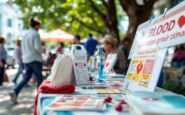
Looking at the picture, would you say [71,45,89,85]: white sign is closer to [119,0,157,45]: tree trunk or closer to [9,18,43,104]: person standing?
[9,18,43,104]: person standing

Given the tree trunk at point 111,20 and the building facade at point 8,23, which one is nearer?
the tree trunk at point 111,20

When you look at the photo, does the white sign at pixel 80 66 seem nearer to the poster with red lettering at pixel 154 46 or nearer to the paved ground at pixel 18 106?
the poster with red lettering at pixel 154 46

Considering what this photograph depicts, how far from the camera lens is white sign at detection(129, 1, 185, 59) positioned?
252cm

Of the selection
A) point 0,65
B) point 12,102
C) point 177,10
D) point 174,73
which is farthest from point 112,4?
point 177,10


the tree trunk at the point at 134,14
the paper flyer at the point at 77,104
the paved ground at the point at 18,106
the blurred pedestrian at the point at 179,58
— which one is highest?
the tree trunk at the point at 134,14

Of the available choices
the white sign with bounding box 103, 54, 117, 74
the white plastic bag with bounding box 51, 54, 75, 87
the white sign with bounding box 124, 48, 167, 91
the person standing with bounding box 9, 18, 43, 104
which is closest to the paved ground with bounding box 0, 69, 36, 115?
the person standing with bounding box 9, 18, 43, 104

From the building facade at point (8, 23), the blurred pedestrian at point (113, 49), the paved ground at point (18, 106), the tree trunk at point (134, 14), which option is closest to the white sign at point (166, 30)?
the blurred pedestrian at point (113, 49)

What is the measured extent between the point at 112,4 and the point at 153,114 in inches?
495

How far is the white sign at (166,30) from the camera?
252 cm

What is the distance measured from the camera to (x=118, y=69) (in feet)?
22.8

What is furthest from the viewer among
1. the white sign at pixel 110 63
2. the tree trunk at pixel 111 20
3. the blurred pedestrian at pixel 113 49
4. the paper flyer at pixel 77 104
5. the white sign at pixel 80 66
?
the tree trunk at pixel 111 20

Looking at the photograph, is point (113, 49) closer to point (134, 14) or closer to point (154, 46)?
point (154, 46)

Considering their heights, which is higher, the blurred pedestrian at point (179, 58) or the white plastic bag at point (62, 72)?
the blurred pedestrian at point (179, 58)

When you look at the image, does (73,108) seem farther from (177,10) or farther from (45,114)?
(177,10)
